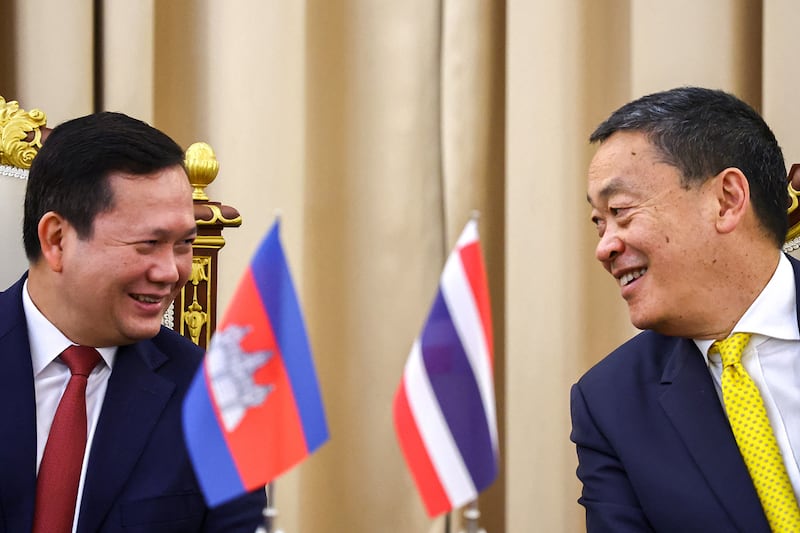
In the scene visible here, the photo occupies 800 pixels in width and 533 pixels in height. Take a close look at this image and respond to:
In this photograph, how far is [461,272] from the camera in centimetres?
101

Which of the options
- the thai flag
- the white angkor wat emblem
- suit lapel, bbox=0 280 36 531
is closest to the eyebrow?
the thai flag

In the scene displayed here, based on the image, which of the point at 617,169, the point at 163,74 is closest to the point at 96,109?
the point at 163,74

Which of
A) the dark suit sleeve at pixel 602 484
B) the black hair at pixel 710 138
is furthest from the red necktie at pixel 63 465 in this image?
the black hair at pixel 710 138

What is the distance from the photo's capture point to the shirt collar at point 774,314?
1507 millimetres

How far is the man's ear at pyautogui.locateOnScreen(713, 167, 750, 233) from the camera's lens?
151cm

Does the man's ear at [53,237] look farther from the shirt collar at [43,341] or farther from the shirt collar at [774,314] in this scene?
the shirt collar at [774,314]

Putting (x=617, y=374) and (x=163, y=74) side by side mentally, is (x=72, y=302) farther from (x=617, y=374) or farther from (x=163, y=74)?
(x=163, y=74)

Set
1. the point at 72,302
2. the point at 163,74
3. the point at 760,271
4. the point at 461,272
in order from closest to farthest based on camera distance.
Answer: the point at 461,272, the point at 72,302, the point at 760,271, the point at 163,74

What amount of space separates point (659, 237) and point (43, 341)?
849mm

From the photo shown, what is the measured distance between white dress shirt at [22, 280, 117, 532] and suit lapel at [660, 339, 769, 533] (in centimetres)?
78

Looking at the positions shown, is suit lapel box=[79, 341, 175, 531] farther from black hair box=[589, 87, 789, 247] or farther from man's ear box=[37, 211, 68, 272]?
black hair box=[589, 87, 789, 247]

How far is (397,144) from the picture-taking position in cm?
253

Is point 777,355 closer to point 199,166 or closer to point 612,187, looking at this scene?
point 612,187

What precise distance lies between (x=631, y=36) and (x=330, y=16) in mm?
702
